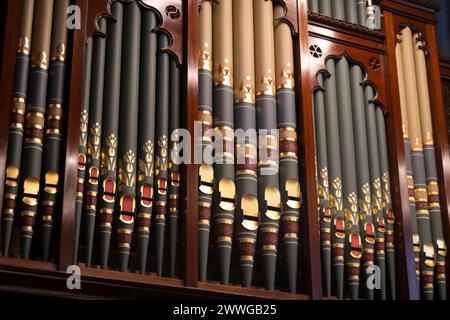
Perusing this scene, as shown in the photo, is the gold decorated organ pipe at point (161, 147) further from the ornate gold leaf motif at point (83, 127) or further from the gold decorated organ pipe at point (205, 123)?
the ornate gold leaf motif at point (83, 127)

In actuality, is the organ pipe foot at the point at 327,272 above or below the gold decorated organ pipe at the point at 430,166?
below

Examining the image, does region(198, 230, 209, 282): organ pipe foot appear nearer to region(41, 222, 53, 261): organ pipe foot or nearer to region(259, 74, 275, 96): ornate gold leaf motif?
region(41, 222, 53, 261): organ pipe foot

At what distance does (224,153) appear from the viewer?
613cm

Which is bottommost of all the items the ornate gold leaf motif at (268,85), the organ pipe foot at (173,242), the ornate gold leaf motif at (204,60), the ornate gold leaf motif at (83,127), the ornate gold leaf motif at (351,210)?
the organ pipe foot at (173,242)

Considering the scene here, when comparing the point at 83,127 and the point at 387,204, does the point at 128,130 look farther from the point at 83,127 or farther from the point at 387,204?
the point at 387,204

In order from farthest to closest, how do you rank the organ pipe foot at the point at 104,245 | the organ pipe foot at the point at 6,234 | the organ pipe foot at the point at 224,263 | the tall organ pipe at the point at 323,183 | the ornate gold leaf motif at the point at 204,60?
the ornate gold leaf motif at the point at 204,60 → the tall organ pipe at the point at 323,183 → the organ pipe foot at the point at 224,263 → the organ pipe foot at the point at 104,245 → the organ pipe foot at the point at 6,234

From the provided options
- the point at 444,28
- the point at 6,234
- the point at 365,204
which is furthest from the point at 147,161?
the point at 444,28

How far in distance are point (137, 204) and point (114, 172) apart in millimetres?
229

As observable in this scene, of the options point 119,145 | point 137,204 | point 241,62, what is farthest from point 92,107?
point 241,62

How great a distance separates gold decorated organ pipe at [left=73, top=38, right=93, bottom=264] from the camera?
5.54 m

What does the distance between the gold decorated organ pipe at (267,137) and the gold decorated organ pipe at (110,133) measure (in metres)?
0.97

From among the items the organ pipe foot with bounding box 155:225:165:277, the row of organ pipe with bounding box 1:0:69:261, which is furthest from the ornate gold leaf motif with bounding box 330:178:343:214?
the row of organ pipe with bounding box 1:0:69:261

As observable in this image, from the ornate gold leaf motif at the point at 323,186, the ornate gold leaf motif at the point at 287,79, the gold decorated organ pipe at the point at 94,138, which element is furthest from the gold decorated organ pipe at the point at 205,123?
the ornate gold leaf motif at the point at 323,186

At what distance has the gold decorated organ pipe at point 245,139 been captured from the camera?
19.7 feet
